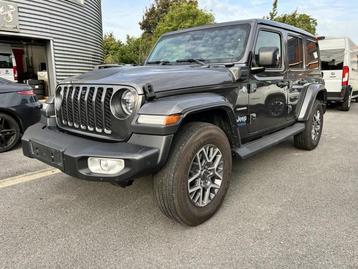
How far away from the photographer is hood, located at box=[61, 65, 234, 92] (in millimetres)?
2547

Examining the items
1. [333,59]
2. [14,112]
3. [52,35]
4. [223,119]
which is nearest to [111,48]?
[52,35]

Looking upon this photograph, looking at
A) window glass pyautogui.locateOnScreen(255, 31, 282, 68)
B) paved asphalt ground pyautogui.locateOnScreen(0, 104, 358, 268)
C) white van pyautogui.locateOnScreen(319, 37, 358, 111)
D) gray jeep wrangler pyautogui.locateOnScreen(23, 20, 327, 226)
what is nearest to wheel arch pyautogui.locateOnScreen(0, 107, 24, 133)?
paved asphalt ground pyautogui.locateOnScreen(0, 104, 358, 268)

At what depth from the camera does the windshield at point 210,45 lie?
3.49 meters

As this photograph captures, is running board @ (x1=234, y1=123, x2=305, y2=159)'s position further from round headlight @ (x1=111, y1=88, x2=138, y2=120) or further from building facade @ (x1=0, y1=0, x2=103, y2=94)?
building facade @ (x1=0, y1=0, x2=103, y2=94)

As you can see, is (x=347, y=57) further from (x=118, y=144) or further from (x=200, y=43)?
(x=118, y=144)

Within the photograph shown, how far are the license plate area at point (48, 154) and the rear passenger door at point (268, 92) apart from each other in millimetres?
2057

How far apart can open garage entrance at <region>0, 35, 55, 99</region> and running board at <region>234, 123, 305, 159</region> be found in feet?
30.0

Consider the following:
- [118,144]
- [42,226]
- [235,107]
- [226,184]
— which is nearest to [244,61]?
[235,107]

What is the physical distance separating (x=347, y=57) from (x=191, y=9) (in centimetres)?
1409

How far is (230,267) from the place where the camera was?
7.27ft

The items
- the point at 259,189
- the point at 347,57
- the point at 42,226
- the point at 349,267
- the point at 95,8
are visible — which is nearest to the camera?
the point at 349,267

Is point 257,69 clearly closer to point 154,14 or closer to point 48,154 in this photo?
point 48,154

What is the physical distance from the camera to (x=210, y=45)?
12.0ft

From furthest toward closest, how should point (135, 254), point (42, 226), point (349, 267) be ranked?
point (42, 226), point (135, 254), point (349, 267)
